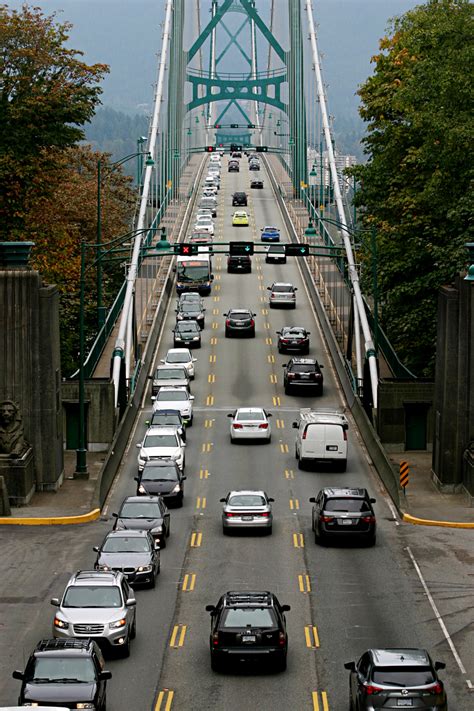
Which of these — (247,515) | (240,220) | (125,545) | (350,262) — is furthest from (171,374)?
(240,220)

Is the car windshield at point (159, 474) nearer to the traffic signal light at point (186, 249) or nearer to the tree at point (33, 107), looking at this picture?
the traffic signal light at point (186, 249)

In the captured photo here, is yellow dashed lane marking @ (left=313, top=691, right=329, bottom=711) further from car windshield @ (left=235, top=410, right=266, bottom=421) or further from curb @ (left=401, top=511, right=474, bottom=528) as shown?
car windshield @ (left=235, top=410, right=266, bottom=421)

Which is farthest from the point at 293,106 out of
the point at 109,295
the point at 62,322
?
the point at 62,322

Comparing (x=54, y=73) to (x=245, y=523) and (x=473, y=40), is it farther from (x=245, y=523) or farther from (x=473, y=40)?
(x=245, y=523)

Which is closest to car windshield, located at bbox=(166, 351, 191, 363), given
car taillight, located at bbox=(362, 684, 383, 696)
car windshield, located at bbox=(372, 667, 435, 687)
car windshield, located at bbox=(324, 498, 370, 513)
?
car windshield, located at bbox=(324, 498, 370, 513)

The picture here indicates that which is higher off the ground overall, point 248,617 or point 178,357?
point 178,357

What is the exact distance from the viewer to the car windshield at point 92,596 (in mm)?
28672

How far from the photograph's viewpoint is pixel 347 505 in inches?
1582

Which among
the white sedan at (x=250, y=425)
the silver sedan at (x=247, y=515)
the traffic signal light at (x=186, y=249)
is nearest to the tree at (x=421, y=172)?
the white sedan at (x=250, y=425)

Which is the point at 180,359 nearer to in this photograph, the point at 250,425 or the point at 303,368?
the point at 303,368

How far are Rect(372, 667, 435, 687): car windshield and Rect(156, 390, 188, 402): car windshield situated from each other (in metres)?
37.8

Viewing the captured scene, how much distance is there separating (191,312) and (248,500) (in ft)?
134

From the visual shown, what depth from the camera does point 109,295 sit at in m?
103

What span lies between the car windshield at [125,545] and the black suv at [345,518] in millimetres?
6749
